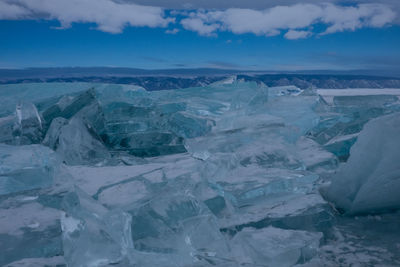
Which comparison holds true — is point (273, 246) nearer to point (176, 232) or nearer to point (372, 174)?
point (176, 232)

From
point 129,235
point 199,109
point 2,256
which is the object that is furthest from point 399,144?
point 199,109

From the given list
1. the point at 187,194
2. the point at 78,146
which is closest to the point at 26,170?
the point at 78,146

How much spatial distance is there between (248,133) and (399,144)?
106 cm

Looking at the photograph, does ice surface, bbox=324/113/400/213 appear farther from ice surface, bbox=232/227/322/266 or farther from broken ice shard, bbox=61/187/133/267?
broken ice shard, bbox=61/187/133/267

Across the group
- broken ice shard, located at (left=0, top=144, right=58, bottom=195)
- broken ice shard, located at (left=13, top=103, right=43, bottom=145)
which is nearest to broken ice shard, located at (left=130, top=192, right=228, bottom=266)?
broken ice shard, located at (left=0, top=144, right=58, bottom=195)

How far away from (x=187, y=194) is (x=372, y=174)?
68cm

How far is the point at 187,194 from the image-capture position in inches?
46.1

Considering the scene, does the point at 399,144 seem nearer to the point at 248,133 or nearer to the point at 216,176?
the point at 216,176

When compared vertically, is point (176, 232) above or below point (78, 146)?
below

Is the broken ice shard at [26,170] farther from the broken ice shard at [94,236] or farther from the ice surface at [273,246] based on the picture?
the ice surface at [273,246]

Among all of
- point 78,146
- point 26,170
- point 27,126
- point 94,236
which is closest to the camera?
point 94,236

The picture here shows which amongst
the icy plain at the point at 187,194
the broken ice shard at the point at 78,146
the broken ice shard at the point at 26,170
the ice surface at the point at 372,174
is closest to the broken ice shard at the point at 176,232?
the icy plain at the point at 187,194

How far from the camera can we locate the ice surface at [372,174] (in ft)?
3.97

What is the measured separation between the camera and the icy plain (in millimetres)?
999
